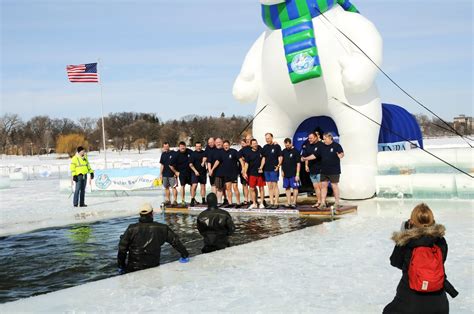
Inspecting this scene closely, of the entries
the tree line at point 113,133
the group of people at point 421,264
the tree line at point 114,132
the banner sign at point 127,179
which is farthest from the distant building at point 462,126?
the group of people at point 421,264

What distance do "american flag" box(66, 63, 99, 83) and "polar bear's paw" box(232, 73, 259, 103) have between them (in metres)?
9.89

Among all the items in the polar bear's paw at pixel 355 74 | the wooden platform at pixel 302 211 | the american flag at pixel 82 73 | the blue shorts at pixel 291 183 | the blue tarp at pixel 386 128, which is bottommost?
the wooden platform at pixel 302 211

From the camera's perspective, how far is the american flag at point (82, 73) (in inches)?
771

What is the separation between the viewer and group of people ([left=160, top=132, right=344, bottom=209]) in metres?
9.09

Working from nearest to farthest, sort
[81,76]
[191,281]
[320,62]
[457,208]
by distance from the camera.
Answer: [191,281], [457,208], [320,62], [81,76]

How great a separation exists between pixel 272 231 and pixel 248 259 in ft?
6.46

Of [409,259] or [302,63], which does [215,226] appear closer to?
[409,259]

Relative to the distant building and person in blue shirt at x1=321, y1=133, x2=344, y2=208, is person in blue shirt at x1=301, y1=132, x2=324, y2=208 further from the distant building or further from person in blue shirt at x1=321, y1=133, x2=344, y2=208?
the distant building

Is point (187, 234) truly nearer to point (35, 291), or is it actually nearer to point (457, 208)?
point (35, 291)

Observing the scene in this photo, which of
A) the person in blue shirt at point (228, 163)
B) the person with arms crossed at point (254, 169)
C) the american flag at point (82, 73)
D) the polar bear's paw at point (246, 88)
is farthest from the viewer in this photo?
the american flag at point (82, 73)

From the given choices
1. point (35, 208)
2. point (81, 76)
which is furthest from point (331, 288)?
point (81, 76)

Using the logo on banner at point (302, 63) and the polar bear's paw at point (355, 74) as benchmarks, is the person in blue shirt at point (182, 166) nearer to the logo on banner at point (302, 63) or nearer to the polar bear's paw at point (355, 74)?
the logo on banner at point (302, 63)

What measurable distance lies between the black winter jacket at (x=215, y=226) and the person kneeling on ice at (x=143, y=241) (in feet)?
2.08

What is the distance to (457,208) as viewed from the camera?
29.7ft
